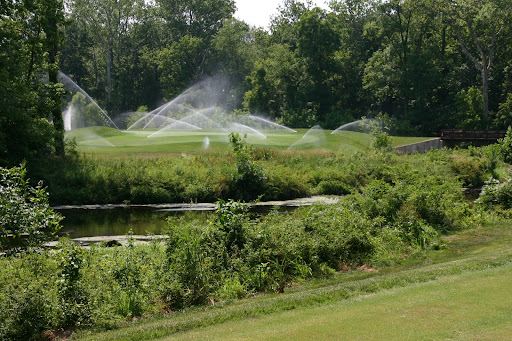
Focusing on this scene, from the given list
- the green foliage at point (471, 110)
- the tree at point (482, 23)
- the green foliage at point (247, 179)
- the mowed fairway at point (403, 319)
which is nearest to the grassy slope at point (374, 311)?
the mowed fairway at point (403, 319)

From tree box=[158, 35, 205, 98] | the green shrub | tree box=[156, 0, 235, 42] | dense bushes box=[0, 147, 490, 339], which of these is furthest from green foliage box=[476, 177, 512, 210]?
tree box=[156, 0, 235, 42]

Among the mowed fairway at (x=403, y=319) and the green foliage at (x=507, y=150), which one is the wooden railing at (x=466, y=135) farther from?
the mowed fairway at (x=403, y=319)

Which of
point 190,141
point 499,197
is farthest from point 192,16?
point 499,197

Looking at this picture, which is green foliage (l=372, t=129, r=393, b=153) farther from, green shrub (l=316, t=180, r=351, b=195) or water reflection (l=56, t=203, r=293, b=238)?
water reflection (l=56, t=203, r=293, b=238)

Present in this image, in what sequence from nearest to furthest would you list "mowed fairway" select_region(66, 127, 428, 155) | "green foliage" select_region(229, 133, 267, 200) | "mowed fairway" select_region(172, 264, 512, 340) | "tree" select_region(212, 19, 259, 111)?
"mowed fairway" select_region(172, 264, 512, 340) → "green foliage" select_region(229, 133, 267, 200) → "mowed fairway" select_region(66, 127, 428, 155) → "tree" select_region(212, 19, 259, 111)

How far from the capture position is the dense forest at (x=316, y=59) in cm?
6075

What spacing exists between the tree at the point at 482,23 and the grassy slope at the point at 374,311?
163 ft

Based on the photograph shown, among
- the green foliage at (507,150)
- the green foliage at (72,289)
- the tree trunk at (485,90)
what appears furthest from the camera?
the tree trunk at (485,90)

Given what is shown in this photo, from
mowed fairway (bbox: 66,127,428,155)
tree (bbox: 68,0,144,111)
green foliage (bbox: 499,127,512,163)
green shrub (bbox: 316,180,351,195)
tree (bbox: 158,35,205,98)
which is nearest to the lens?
green shrub (bbox: 316,180,351,195)

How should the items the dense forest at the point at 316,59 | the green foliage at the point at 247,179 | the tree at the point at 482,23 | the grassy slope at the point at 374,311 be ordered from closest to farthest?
the grassy slope at the point at 374,311
the green foliage at the point at 247,179
the tree at the point at 482,23
the dense forest at the point at 316,59

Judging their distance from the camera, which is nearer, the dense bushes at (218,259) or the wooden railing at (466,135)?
the dense bushes at (218,259)

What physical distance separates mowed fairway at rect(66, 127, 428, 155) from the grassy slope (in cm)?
2498

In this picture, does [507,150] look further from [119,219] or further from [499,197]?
[119,219]

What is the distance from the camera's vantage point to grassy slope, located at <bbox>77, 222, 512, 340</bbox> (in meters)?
A: 7.88
